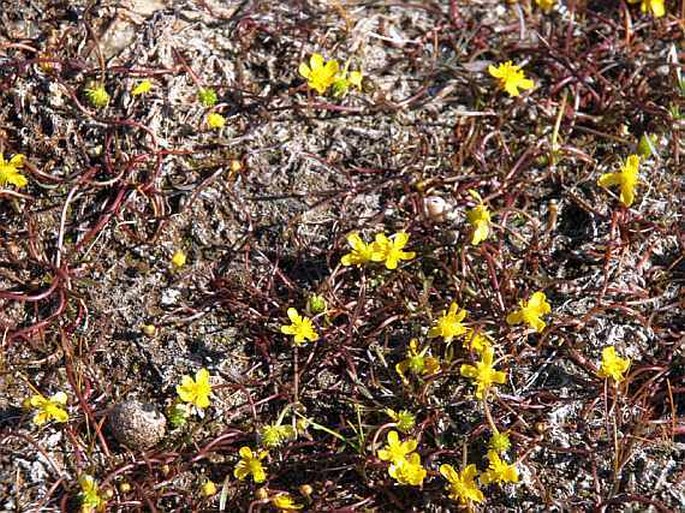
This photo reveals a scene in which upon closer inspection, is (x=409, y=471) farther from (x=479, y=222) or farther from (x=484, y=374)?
(x=479, y=222)

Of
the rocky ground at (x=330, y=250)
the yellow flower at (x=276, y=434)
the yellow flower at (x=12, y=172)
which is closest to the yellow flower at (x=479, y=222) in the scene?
the rocky ground at (x=330, y=250)

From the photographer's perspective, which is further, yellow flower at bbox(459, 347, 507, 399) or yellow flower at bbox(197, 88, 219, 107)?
yellow flower at bbox(197, 88, 219, 107)

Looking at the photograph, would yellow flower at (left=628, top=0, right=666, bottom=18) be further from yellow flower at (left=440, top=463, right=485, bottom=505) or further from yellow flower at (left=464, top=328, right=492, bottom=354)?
yellow flower at (left=440, top=463, right=485, bottom=505)

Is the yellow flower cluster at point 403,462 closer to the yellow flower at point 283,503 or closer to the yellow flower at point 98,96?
the yellow flower at point 283,503

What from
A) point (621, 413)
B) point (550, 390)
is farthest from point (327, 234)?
point (621, 413)

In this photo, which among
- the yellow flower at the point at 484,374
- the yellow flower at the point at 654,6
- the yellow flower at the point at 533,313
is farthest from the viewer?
the yellow flower at the point at 654,6

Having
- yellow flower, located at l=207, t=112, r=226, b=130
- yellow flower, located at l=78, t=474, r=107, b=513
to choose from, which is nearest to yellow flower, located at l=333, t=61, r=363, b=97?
yellow flower, located at l=207, t=112, r=226, b=130

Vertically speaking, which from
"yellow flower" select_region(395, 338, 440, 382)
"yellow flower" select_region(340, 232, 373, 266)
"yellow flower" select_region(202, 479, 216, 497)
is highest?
"yellow flower" select_region(340, 232, 373, 266)

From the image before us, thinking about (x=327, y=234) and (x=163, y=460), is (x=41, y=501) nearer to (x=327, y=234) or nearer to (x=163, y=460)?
(x=163, y=460)
